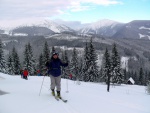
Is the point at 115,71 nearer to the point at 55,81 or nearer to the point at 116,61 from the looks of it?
the point at 116,61

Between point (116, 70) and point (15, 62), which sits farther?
point (15, 62)

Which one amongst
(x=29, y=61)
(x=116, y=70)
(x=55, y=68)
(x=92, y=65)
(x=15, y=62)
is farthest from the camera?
(x=29, y=61)

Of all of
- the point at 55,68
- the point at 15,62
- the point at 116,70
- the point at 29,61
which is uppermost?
the point at 55,68

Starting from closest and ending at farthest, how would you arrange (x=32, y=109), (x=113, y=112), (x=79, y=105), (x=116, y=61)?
(x=32, y=109) < (x=113, y=112) < (x=79, y=105) < (x=116, y=61)

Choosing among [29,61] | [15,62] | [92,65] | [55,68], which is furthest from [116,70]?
[55,68]

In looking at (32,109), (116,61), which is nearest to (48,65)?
(32,109)

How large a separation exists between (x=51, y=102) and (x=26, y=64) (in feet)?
156

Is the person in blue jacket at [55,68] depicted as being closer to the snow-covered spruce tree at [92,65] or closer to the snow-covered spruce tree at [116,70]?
the snow-covered spruce tree at [116,70]

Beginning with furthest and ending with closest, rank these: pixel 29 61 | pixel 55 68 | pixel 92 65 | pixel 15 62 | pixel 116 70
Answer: pixel 29 61 < pixel 15 62 < pixel 92 65 < pixel 116 70 < pixel 55 68

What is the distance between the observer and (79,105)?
10.2 m

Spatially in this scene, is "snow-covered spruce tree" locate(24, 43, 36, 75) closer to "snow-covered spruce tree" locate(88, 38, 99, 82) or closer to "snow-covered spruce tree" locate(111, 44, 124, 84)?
"snow-covered spruce tree" locate(88, 38, 99, 82)

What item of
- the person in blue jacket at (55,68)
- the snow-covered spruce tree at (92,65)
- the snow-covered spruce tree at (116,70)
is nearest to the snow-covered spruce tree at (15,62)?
the snow-covered spruce tree at (92,65)

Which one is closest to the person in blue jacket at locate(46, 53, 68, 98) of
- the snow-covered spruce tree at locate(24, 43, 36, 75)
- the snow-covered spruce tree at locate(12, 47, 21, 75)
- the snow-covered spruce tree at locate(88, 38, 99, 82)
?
the snow-covered spruce tree at locate(88, 38, 99, 82)

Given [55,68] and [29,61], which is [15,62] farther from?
[55,68]
